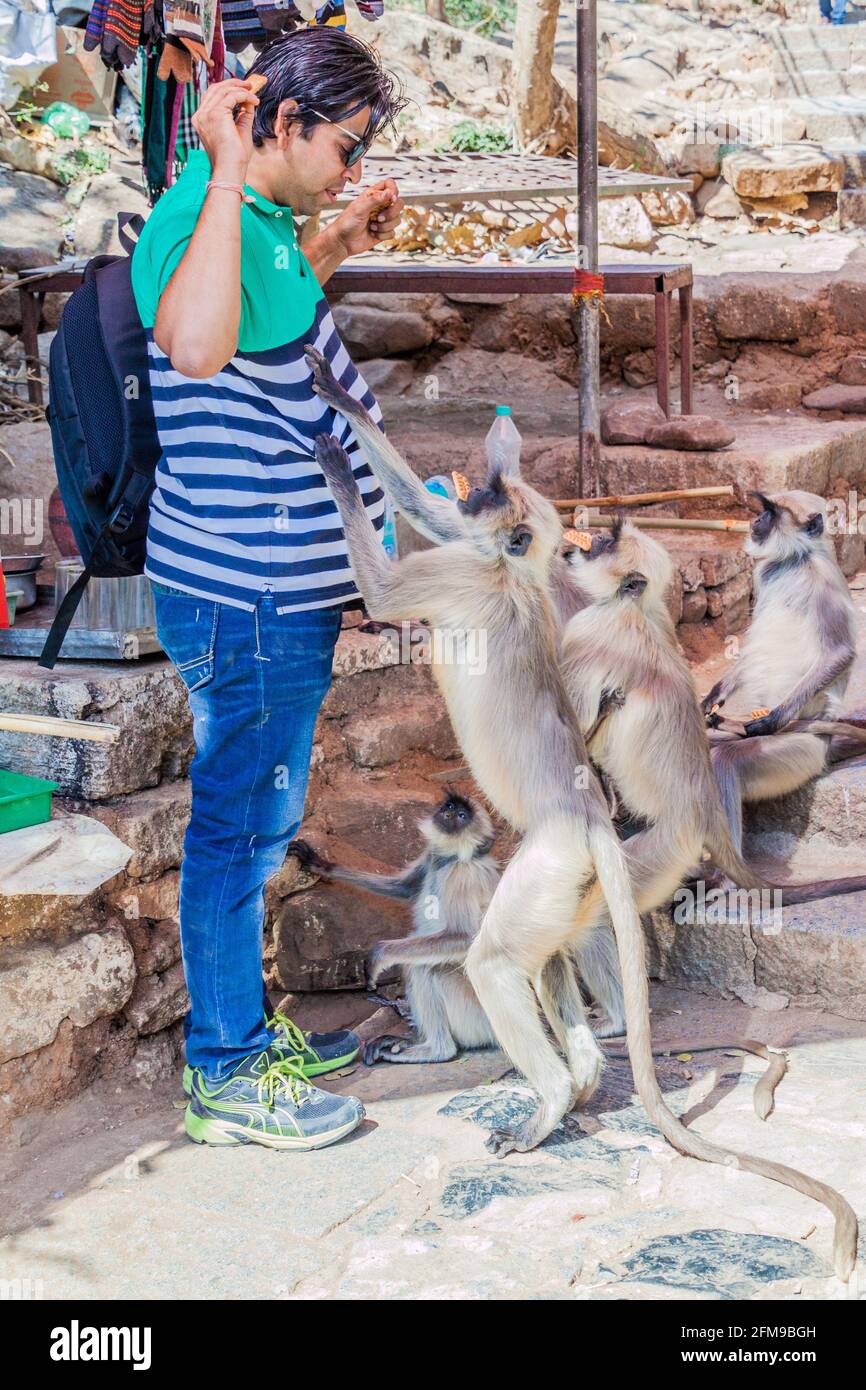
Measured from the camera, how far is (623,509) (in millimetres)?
6770

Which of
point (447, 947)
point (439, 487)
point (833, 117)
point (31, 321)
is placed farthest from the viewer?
point (833, 117)

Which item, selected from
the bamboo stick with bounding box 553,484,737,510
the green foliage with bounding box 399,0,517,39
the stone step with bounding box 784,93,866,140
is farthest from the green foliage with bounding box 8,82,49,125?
the bamboo stick with bounding box 553,484,737,510

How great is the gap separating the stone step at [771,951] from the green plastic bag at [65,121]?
38.9 feet

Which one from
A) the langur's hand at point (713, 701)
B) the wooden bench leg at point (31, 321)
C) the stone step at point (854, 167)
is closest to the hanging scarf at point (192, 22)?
the langur's hand at point (713, 701)

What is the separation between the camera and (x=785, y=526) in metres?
5.15

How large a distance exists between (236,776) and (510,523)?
0.94 m

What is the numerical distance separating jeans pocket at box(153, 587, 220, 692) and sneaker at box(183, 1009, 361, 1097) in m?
0.97

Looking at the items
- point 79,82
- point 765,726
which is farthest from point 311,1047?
point 79,82

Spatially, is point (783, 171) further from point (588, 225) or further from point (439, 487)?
point (439, 487)

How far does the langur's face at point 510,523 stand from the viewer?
3545 millimetres

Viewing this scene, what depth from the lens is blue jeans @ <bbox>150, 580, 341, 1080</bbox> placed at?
3.16 meters

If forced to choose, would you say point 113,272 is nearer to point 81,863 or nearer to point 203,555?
point 203,555

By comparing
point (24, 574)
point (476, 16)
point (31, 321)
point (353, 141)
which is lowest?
point (24, 574)

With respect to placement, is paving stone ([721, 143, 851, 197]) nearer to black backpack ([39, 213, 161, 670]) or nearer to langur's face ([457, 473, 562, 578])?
langur's face ([457, 473, 562, 578])
